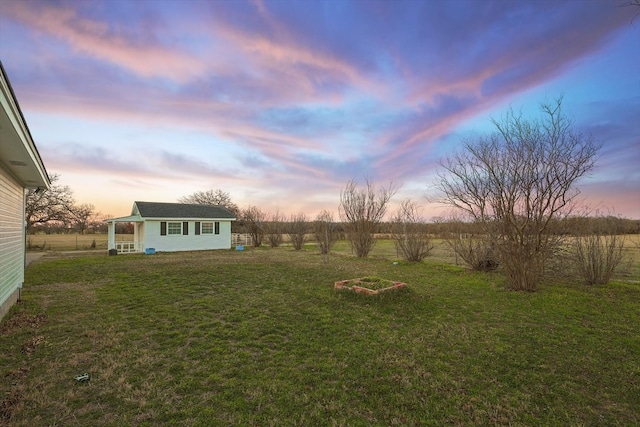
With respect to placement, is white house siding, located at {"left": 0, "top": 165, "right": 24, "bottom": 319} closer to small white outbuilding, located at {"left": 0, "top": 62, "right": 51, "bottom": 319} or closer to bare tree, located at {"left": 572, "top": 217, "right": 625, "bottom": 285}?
small white outbuilding, located at {"left": 0, "top": 62, "right": 51, "bottom": 319}

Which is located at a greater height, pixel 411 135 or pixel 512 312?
pixel 411 135

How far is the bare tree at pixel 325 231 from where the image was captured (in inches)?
707

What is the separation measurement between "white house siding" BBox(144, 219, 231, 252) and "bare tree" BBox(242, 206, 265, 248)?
3.25 meters

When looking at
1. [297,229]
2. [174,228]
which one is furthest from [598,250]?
[174,228]

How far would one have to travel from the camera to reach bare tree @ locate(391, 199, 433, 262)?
13.1m

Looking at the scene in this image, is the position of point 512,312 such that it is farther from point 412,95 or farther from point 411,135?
point 411,135

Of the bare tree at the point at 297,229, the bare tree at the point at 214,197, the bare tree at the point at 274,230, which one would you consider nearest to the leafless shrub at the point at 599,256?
the bare tree at the point at 297,229

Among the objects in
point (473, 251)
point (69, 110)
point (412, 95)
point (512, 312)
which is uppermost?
point (412, 95)

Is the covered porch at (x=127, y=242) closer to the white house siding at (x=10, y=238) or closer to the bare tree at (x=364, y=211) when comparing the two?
the white house siding at (x=10, y=238)

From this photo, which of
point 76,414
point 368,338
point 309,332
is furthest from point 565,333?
point 76,414

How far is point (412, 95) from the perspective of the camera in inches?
420

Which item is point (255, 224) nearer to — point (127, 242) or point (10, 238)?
point (127, 242)

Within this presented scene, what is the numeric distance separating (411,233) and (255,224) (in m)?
14.6

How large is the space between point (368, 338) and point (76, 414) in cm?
324
